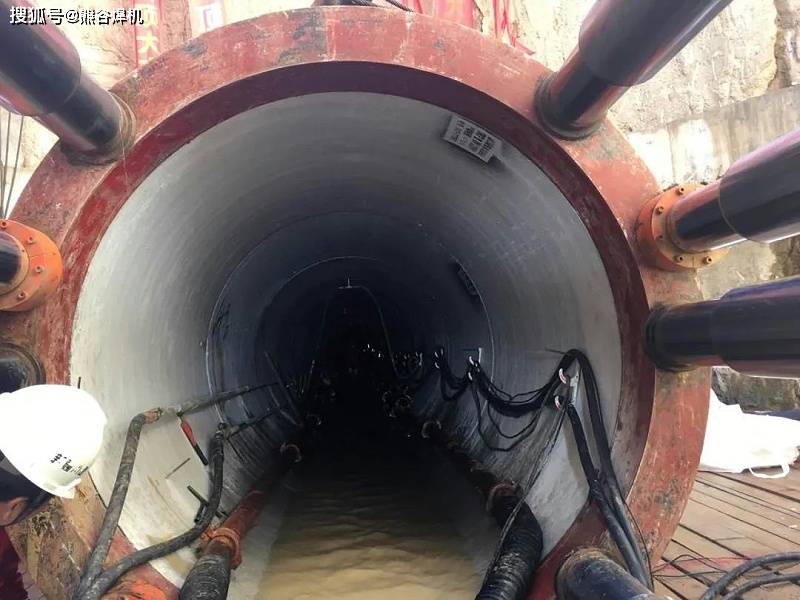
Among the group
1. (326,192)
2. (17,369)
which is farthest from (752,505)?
(17,369)

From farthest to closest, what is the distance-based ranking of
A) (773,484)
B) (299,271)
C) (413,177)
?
(299,271) < (773,484) < (413,177)

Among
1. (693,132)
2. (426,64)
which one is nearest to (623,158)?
(426,64)

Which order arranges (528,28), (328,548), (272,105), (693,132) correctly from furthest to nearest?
(528,28) < (693,132) < (328,548) < (272,105)

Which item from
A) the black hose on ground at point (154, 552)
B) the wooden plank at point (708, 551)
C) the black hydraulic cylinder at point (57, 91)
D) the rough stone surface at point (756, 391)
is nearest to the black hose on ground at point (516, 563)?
the wooden plank at point (708, 551)

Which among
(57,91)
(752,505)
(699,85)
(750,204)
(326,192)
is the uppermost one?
(699,85)

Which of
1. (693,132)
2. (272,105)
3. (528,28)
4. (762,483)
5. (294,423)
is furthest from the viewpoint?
(528,28)

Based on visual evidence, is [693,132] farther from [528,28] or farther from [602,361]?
[602,361]

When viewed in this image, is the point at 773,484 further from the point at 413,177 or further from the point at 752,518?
the point at 413,177

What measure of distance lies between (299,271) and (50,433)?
230 inches

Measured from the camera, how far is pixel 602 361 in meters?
3.19

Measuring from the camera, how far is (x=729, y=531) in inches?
148

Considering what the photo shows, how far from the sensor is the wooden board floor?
3.10 meters

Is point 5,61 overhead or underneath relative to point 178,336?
overhead

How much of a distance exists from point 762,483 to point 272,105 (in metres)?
4.69
